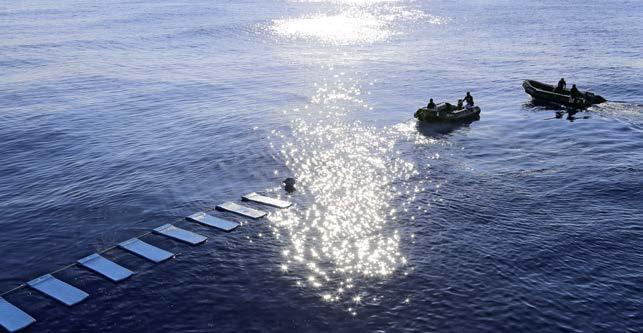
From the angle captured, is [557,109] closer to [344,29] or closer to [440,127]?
[440,127]

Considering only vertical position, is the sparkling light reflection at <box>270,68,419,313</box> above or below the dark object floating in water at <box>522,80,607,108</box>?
below

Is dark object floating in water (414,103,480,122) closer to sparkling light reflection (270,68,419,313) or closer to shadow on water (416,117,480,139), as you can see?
shadow on water (416,117,480,139)

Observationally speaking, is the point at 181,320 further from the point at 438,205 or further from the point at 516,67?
the point at 516,67

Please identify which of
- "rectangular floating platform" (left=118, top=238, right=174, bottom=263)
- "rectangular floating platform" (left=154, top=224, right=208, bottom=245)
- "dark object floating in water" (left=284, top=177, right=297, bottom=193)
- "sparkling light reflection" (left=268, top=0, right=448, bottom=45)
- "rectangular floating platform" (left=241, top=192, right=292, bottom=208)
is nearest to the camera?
"rectangular floating platform" (left=118, top=238, right=174, bottom=263)

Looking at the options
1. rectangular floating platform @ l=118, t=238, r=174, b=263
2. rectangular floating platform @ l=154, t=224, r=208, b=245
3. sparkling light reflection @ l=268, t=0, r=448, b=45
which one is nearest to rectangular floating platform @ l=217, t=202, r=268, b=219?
rectangular floating platform @ l=154, t=224, r=208, b=245

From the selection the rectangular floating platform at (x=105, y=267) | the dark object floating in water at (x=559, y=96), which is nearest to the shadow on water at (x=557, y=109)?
the dark object floating in water at (x=559, y=96)

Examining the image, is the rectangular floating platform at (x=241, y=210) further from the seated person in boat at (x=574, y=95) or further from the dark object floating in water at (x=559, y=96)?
the dark object floating in water at (x=559, y=96)
